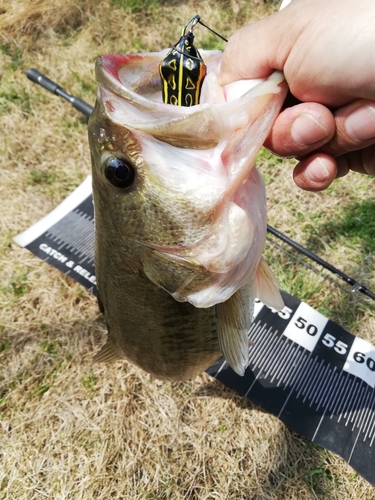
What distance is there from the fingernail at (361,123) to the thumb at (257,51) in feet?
0.75

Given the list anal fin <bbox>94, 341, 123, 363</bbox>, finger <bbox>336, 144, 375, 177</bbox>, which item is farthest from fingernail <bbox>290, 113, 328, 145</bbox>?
anal fin <bbox>94, 341, 123, 363</bbox>

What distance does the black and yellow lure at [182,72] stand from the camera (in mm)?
989

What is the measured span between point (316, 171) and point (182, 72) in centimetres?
54

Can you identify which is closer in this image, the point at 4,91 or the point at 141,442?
the point at 141,442

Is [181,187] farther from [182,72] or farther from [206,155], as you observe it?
[182,72]

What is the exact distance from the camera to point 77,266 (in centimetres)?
281

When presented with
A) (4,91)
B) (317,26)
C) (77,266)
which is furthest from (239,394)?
(4,91)

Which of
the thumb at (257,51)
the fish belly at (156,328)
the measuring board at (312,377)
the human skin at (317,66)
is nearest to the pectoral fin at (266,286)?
the fish belly at (156,328)

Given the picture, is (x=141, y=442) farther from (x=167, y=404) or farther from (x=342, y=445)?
(x=342, y=445)

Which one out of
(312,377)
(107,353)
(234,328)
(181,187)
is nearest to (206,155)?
(181,187)

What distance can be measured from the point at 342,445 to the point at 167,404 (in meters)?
0.95

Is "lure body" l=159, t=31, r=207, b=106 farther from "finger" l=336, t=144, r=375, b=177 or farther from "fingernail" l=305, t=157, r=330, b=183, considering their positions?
"finger" l=336, t=144, r=375, b=177

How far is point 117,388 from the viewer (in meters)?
2.42

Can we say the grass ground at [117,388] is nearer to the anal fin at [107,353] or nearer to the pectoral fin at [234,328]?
the anal fin at [107,353]
